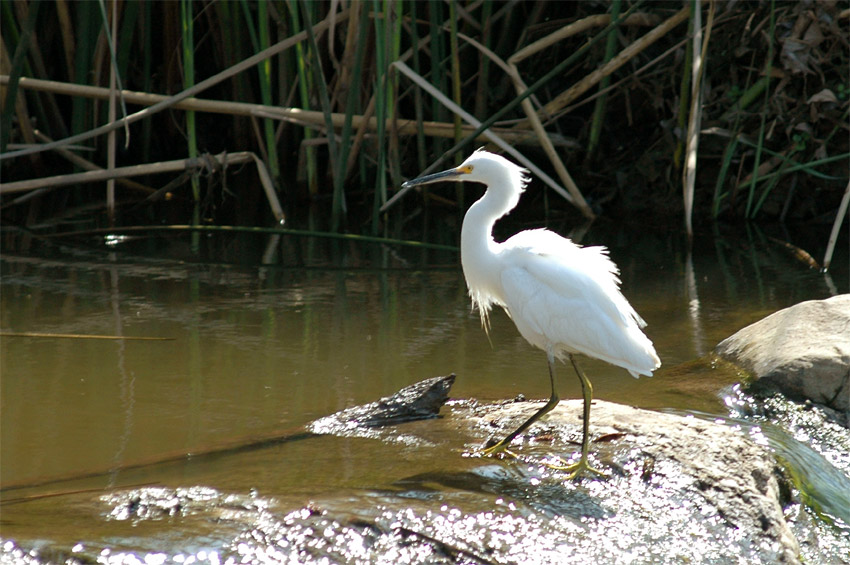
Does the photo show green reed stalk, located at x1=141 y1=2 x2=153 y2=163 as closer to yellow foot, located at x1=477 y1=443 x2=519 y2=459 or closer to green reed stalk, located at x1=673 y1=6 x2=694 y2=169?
green reed stalk, located at x1=673 y1=6 x2=694 y2=169

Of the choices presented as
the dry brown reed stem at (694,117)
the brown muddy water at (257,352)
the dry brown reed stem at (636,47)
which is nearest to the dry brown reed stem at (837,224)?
the brown muddy water at (257,352)

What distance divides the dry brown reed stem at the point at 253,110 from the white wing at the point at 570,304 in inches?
140

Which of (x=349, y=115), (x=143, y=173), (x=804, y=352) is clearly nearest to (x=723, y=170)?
(x=349, y=115)

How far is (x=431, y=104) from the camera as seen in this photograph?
7.89m

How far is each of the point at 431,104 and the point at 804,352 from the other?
4577 mm

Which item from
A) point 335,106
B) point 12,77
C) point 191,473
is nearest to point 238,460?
point 191,473

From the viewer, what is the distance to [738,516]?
286 cm

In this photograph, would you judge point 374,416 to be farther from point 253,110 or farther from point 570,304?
point 253,110

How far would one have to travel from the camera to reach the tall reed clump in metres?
6.70

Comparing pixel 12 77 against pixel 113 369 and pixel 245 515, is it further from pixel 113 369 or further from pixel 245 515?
pixel 245 515

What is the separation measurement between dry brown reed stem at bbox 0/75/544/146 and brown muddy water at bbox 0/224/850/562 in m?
0.88

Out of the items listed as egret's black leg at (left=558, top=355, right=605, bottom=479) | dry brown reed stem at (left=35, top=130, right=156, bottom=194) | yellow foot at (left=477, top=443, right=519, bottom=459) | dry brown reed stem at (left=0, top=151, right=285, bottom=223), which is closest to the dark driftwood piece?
yellow foot at (left=477, top=443, right=519, bottom=459)

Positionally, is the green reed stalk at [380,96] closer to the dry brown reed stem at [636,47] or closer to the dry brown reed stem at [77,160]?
the dry brown reed stem at [636,47]

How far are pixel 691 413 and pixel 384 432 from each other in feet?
3.96
